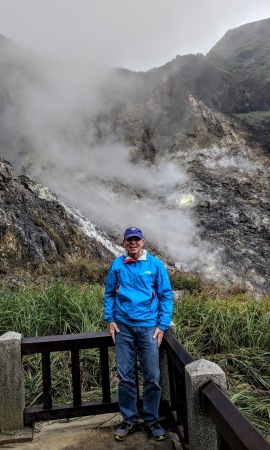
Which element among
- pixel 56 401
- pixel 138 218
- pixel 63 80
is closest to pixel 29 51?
pixel 63 80

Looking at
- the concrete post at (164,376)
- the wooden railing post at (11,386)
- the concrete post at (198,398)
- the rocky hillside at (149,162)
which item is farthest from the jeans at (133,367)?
the rocky hillside at (149,162)

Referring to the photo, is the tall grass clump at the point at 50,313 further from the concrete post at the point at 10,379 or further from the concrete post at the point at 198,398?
the concrete post at the point at 198,398

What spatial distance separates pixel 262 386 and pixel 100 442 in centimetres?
207

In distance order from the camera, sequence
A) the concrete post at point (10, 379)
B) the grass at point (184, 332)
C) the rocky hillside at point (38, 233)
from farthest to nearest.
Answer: the rocky hillside at point (38, 233) < the grass at point (184, 332) < the concrete post at point (10, 379)

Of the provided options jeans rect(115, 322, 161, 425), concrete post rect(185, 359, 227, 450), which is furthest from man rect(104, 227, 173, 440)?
concrete post rect(185, 359, 227, 450)

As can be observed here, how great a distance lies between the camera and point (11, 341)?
3.64 metres

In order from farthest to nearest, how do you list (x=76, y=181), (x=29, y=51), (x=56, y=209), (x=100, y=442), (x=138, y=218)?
(x=29, y=51)
(x=76, y=181)
(x=138, y=218)
(x=56, y=209)
(x=100, y=442)

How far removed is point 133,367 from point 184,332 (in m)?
1.86

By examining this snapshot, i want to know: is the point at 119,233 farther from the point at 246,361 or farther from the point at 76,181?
the point at 246,361

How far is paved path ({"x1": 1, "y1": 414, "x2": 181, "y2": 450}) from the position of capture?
3.52 m

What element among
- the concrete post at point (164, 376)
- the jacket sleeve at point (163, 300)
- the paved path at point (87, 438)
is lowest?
the paved path at point (87, 438)

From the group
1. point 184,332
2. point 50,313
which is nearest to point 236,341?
point 184,332

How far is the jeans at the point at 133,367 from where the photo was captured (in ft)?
11.7

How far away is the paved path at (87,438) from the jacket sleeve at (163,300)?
40.4 inches
